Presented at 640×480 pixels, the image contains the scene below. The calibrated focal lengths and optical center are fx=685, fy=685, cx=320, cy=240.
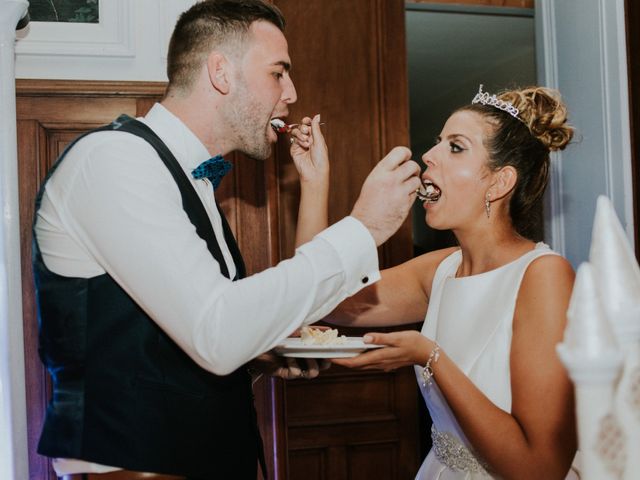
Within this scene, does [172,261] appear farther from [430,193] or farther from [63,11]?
[63,11]

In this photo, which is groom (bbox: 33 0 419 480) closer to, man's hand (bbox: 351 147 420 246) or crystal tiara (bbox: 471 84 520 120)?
man's hand (bbox: 351 147 420 246)

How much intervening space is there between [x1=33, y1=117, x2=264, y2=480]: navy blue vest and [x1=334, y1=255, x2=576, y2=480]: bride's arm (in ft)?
1.70

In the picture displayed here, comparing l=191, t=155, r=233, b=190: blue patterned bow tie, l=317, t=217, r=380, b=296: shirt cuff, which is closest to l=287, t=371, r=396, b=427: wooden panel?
l=191, t=155, r=233, b=190: blue patterned bow tie

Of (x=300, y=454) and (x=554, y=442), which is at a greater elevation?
(x=554, y=442)

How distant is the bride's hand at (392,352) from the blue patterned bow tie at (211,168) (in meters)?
0.54

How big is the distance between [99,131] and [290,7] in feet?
5.89

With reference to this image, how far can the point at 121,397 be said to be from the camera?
1310mm

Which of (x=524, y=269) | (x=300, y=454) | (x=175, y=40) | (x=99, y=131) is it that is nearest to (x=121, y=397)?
(x=99, y=131)

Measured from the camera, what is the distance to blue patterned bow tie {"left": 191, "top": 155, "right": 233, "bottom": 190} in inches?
63.5

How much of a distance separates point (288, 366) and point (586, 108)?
157 cm

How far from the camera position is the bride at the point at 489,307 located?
5.34 feet

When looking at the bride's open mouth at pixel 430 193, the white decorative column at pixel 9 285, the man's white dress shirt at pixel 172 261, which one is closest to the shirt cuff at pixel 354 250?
the man's white dress shirt at pixel 172 261

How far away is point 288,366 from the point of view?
1692 mm

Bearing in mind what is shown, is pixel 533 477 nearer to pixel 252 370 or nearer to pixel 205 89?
pixel 252 370
